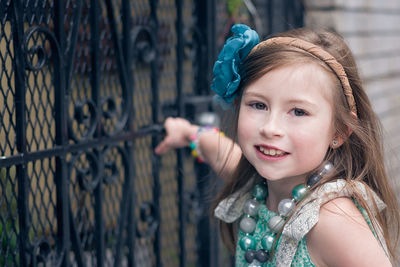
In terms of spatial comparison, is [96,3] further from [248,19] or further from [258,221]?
[248,19]

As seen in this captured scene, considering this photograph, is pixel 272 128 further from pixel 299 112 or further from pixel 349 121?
pixel 349 121

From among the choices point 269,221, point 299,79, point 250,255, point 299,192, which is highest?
point 299,79

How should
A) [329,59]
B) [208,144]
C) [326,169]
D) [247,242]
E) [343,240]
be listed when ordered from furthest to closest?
[208,144] → [247,242] → [326,169] → [329,59] → [343,240]

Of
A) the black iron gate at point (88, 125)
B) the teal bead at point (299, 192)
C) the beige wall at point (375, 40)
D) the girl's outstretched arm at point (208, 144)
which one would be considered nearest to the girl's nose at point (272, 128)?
the teal bead at point (299, 192)

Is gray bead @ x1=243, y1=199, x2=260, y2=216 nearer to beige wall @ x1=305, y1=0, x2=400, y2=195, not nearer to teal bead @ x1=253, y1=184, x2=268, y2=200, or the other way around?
teal bead @ x1=253, y1=184, x2=268, y2=200

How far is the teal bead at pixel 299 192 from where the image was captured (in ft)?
6.42

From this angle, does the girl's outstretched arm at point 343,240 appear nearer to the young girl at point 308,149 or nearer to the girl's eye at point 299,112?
the young girl at point 308,149

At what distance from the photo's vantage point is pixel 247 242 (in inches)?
82.1

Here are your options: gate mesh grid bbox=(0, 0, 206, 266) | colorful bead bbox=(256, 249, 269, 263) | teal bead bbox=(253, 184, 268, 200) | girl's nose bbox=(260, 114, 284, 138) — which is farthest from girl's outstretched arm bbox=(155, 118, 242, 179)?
girl's nose bbox=(260, 114, 284, 138)

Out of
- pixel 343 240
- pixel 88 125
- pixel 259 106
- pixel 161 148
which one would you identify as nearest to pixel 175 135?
pixel 161 148

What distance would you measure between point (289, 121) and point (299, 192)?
0.92 feet

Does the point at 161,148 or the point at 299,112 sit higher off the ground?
the point at 299,112

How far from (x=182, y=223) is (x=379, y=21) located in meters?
2.83

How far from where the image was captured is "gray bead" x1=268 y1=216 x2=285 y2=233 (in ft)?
6.49
